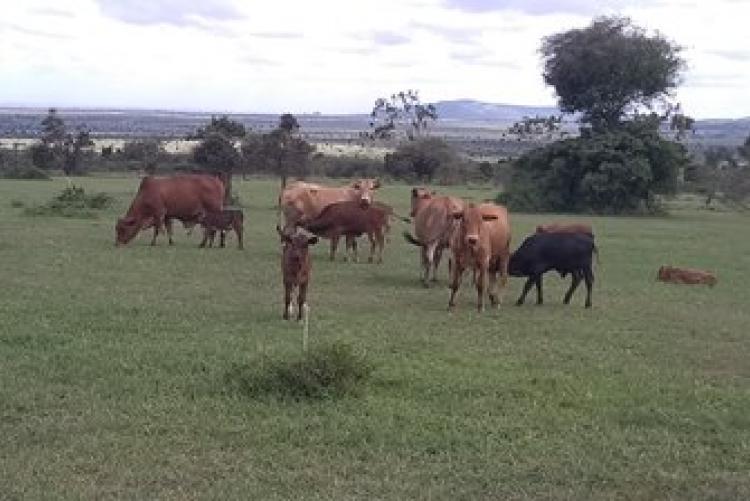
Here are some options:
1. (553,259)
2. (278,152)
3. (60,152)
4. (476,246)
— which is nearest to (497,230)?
(553,259)

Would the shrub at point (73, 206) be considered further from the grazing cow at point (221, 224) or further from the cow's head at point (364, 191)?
the cow's head at point (364, 191)

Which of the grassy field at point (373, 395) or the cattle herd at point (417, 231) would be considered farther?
the cattle herd at point (417, 231)

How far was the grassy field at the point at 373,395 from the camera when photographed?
7.52 meters

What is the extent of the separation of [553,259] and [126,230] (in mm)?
10322

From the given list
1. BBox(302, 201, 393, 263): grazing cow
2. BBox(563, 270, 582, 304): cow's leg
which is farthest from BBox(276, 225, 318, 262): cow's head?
BBox(302, 201, 393, 263): grazing cow

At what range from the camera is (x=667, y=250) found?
28.3 metres

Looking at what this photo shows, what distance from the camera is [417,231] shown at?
20.0 m

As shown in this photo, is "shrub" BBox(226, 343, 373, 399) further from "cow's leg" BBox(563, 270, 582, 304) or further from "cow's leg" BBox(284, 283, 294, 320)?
"cow's leg" BBox(563, 270, 582, 304)

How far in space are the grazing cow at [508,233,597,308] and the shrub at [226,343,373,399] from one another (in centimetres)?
759

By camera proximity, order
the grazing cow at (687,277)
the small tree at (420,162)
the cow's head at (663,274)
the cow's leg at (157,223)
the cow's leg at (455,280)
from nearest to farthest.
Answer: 1. the cow's leg at (455,280)
2. the grazing cow at (687,277)
3. the cow's head at (663,274)
4. the cow's leg at (157,223)
5. the small tree at (420,162)

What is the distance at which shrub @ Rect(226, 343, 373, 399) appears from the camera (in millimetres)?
9461

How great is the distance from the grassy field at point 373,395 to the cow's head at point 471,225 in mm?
972

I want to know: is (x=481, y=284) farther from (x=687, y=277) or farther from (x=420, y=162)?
(x=420, y=162)

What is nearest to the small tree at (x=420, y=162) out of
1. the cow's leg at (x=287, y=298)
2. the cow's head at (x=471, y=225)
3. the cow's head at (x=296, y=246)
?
the cow's head at (x=471, y=225)
